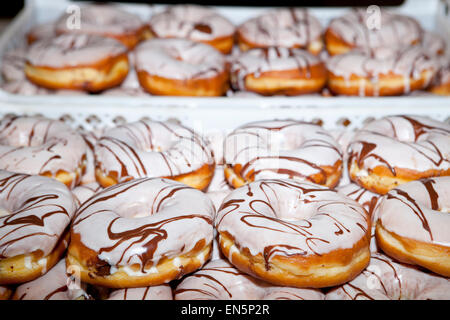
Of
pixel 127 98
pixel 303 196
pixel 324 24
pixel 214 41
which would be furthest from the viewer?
pixel 324 24

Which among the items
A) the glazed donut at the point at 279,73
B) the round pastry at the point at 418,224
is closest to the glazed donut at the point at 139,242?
the round pastry at the point at 418,224

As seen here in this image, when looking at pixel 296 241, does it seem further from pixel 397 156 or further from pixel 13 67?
pixel 13 67

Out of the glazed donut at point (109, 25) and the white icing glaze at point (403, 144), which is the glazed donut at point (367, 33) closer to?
the white icing glaze at point (403, 144)

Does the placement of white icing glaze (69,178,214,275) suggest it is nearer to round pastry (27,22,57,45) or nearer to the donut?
the donut

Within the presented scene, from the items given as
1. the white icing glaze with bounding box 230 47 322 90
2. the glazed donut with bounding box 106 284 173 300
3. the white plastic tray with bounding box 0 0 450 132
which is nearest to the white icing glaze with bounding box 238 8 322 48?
the white icing glaze with bounding box 230 47 322 90

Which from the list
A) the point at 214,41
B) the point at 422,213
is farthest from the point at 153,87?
the point at 422,213

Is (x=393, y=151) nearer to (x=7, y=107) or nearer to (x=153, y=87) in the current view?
(x=153, y=87)

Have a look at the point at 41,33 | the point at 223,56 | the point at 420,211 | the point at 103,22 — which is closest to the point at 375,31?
the point at 223,56
